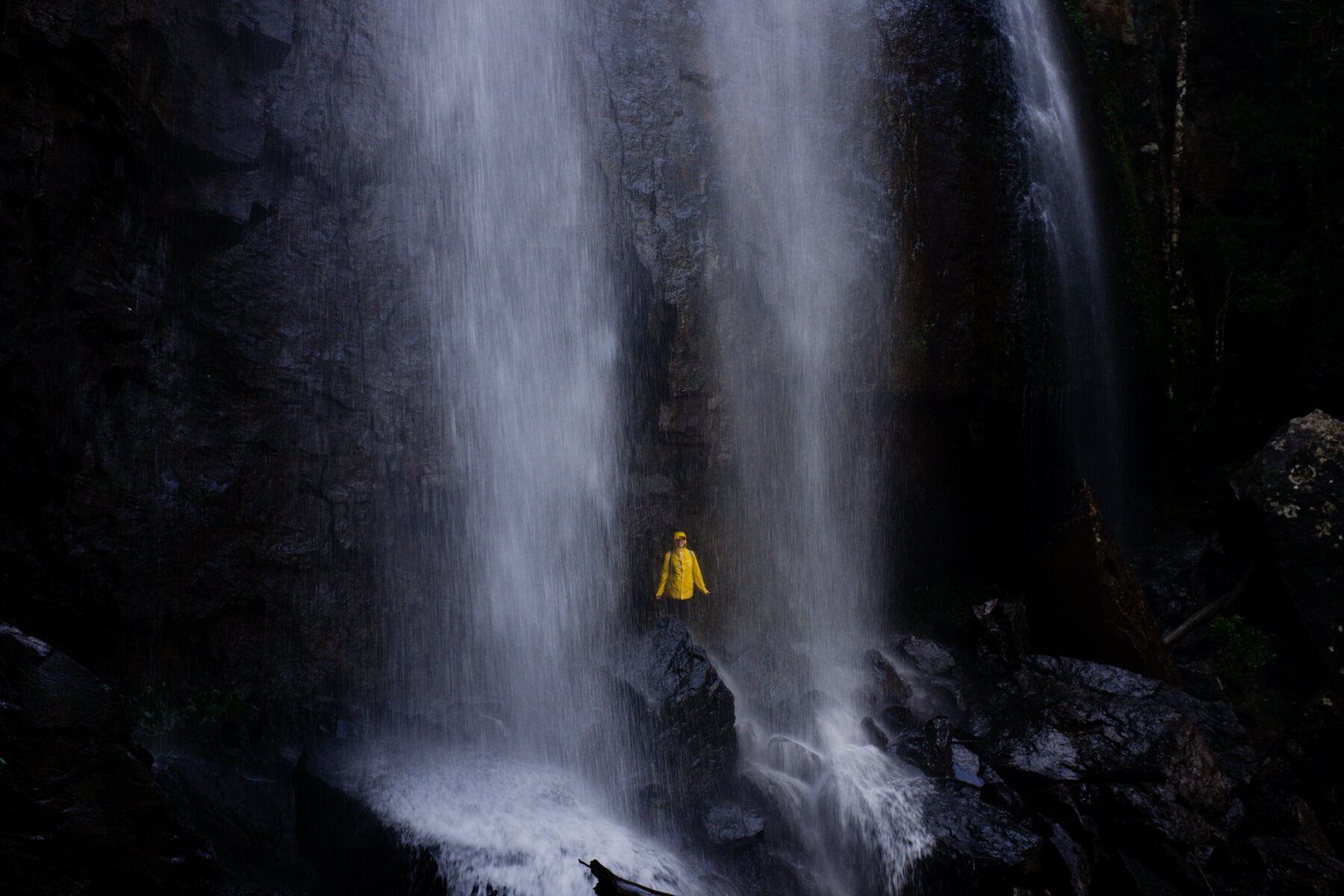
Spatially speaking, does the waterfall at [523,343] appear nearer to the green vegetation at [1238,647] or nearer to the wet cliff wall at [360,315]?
the wet cliff wall at [360,315]

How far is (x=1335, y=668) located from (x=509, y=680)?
903 cm

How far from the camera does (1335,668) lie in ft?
23.9

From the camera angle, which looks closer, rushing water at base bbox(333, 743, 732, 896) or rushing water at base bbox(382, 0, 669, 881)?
rushing water at base bbox(333, 743, 732, 896)

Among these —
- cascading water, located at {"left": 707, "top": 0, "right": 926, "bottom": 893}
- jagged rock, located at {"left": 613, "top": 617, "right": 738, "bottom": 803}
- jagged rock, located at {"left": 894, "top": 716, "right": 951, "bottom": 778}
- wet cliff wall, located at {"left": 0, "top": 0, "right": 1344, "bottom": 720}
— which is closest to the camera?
wet cliff wall, located at {"left": 0, "top": 0, "right": 1344, "bottom": 720}

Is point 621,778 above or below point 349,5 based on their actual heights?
below

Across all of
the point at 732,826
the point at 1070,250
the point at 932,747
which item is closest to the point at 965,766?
the point at 932,747

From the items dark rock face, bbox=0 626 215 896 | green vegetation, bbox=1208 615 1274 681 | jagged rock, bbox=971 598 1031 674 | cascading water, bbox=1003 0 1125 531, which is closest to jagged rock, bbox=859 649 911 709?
jagged rock, bbox=971 598 1031 674

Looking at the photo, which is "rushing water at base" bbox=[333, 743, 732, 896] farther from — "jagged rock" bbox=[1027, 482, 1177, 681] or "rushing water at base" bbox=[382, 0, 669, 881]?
"jagged rock" bbox=[1027, 482, 1177, 681]

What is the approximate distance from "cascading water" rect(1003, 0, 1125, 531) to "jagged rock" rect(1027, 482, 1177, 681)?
1.85 m

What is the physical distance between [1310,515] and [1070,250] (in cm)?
446

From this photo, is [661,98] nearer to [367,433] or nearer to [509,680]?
[367,433]

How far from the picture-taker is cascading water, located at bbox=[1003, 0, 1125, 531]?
954 centimetres

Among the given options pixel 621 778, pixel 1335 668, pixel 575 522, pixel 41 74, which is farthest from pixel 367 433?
pixel 1335 668

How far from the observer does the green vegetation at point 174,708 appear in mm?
6090
